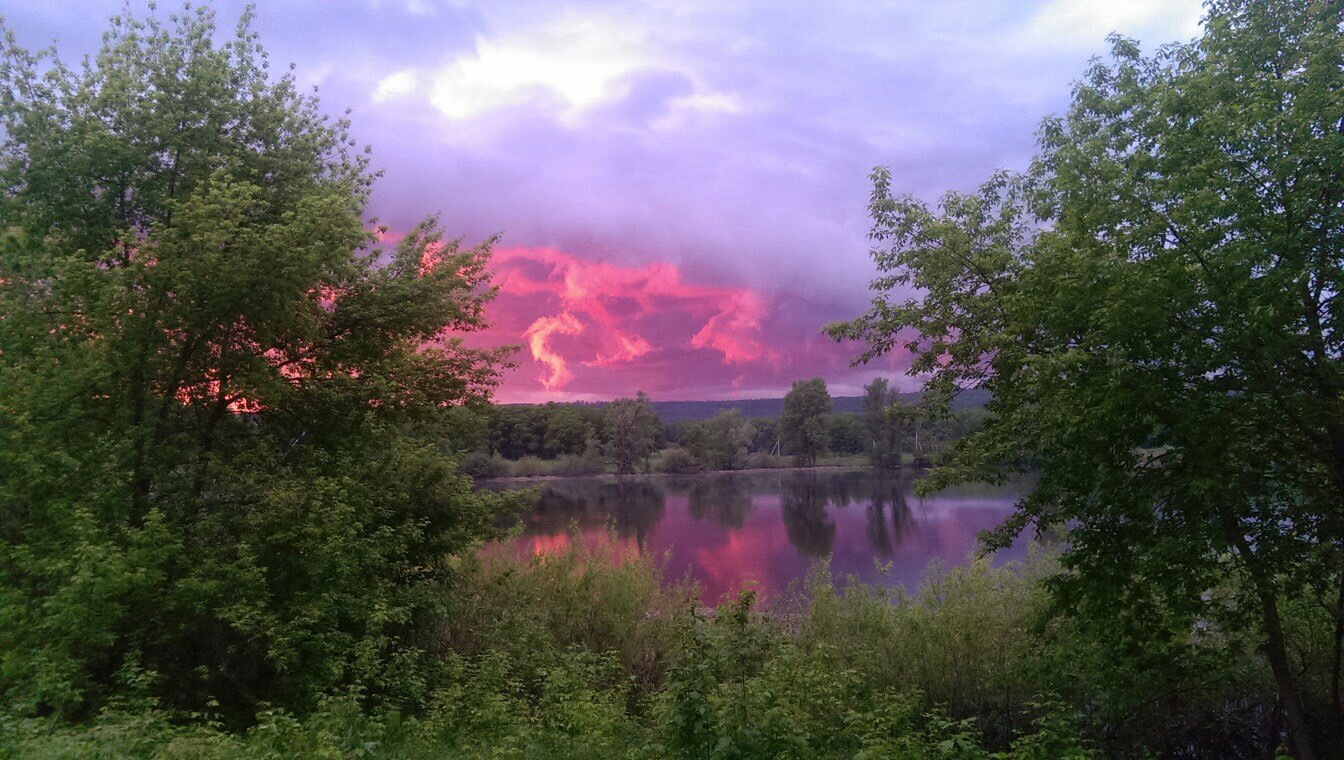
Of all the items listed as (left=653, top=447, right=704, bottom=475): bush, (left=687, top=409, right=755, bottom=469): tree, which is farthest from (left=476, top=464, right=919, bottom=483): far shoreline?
(left=687, top=409, right=755, bottom=469): tree

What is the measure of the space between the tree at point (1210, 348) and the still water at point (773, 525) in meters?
4.97

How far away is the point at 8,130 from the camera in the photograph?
38.1 feet

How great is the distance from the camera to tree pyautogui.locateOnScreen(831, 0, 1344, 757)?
281 inches

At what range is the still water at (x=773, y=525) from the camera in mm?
25859

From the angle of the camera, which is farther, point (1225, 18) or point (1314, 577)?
point (1225, 18)

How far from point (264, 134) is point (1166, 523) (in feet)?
49.1

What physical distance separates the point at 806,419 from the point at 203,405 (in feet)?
256

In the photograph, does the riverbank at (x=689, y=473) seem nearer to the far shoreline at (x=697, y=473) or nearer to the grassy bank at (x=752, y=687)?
the far shoreline at (x=697, y=473)

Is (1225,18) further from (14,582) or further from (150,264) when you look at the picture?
(14,582)

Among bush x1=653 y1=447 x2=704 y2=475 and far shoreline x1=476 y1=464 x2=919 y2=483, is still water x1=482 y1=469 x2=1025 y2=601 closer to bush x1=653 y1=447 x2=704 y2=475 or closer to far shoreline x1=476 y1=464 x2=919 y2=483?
far shoreline x1=476 y1=464 x2=919 y2=483

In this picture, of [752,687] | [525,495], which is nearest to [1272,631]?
[752,687]

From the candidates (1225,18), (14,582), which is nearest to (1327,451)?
(1225,18)

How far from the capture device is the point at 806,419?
283ft

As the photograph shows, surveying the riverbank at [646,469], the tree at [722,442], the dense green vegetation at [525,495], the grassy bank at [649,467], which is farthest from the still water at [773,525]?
the tree at [722,442]
